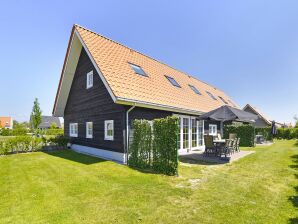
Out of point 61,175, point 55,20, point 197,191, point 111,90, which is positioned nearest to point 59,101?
point 55,20

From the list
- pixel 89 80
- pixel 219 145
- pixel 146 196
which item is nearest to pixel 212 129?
pixel 219 145

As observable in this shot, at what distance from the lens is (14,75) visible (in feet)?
66.9

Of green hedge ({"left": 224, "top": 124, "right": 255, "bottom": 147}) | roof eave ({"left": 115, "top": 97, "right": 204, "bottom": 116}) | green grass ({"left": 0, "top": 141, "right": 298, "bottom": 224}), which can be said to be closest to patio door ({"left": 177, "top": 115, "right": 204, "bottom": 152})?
roof eave ({"left": 115, "top": 97, "right": 204, "bottom": 116})

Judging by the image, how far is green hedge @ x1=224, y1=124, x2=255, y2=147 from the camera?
19.0 m

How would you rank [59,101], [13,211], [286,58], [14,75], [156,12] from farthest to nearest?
[14,75], [286,58], [59,101], [156,12], [13,211]

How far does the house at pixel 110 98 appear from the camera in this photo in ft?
33.8

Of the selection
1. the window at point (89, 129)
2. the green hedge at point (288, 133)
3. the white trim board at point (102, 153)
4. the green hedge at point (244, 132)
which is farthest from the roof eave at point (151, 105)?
the green hedge at point (288, 133)

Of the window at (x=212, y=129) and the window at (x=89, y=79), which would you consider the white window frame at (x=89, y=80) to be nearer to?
the window at (x=89, y=79)

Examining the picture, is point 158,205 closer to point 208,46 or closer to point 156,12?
point 156,12

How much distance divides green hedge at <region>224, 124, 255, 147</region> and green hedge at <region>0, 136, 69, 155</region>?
49.3 ft

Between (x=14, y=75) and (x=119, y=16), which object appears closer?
(x=119, y=16)

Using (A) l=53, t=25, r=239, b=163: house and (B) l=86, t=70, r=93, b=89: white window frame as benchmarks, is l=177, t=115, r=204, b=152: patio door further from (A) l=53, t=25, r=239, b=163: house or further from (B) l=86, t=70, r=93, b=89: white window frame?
(B) l=86, t=70, r=93, b=89: white window frame

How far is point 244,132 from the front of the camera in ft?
63.5

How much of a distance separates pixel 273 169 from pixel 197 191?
17.0 feet
